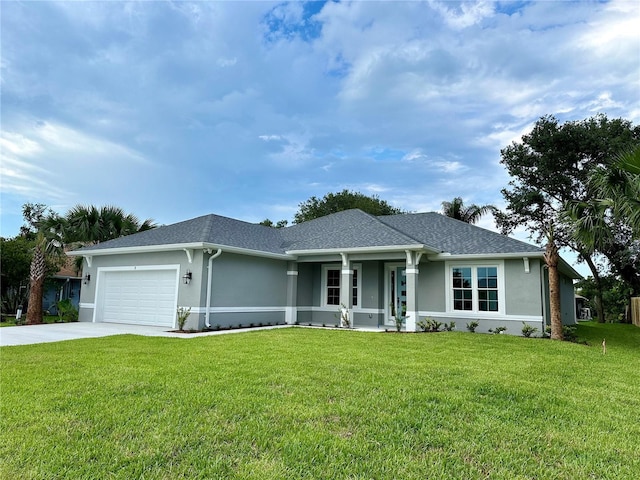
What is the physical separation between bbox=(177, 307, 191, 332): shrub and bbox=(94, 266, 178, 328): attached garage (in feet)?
2.49

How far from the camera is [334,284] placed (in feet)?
53.6

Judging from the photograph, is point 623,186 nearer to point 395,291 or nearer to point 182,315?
point 395,291

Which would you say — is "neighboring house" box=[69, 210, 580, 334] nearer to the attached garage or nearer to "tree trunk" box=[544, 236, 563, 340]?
the attached garage

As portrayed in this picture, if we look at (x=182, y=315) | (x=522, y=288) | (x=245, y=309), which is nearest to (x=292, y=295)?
(x=245, y=309)

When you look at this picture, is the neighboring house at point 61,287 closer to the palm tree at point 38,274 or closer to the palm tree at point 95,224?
the palm tree at point 95,224

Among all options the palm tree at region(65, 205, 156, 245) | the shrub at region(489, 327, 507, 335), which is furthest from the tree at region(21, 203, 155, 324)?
Answer: the shrub at region(489, 327, 507, 335)

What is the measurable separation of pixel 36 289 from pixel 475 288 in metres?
16.4

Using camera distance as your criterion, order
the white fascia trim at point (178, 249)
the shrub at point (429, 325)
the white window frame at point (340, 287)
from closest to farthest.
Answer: the white fascia trim at point (178, 249) < the shrub at point (429, 325) < the white window frame at point (340, 287)

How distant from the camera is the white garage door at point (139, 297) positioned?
1377 centimetres

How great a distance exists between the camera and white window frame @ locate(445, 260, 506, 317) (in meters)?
13.1

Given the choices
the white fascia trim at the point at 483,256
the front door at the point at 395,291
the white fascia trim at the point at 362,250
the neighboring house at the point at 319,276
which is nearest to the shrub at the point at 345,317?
the neighboring house at the point at 319,276

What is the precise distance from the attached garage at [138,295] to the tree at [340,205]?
80.9ft

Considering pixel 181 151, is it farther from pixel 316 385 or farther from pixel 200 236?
pixel 316 385

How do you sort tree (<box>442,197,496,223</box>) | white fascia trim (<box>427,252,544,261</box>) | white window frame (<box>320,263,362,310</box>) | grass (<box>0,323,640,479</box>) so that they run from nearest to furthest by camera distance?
grass (<box>0,323,640,479</box>) → white fascia trim (<box>427,252,544,261</box>) → white window frame (<box>320,263,362,310</box>) → tree (<box>442,197,496,223</box>)
